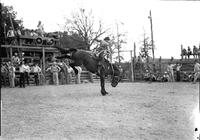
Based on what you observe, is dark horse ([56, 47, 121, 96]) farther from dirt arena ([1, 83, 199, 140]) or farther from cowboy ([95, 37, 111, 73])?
dirt arena ([1, 83, 199, 140])

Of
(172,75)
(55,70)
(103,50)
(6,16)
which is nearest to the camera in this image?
(6,16)

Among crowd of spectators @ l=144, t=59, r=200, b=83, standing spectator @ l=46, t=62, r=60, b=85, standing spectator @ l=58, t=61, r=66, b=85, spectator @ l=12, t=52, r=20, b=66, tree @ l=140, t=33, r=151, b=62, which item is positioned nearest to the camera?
spectator @ l=12, t=52, r=20, b=66

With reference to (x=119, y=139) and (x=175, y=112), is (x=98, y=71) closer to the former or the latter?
(x=175, y=112)

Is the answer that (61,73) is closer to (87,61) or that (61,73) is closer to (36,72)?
(36,72)

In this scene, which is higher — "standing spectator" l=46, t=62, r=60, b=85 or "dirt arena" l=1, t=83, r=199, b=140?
"standing spectator" l=46, t=62, r=60, b=85

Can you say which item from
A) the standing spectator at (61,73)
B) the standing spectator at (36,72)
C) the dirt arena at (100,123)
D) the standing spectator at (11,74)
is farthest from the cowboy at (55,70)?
the dirt arena at (100,123)

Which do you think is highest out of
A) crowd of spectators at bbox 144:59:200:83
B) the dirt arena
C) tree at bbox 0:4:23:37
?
tree at bbox 0:4:23:37

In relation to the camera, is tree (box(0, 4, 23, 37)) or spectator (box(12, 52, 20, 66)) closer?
tree (box(0, 4, 23, 37))

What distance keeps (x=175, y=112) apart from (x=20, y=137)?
3.25 m

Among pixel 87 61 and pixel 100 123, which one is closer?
pixel 100 123

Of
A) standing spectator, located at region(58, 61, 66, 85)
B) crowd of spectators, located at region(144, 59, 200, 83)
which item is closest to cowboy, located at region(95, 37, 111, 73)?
standing spectator, located at region(58, 61, 66, 85)

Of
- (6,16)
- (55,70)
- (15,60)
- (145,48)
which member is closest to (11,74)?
(15,60)

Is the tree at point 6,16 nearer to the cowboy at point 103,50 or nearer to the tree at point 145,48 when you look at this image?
the cowboy at point 103,50

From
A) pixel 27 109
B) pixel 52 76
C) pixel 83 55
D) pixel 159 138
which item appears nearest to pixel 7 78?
pixel 52 76
